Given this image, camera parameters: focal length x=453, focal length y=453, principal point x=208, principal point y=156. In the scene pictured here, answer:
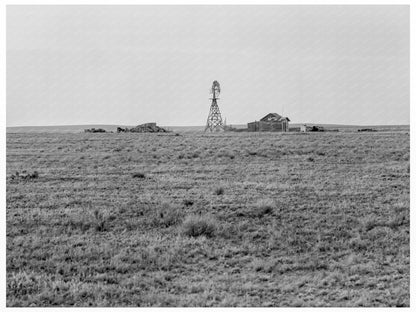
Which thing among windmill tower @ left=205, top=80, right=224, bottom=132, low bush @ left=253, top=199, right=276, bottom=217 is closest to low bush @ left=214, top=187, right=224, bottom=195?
low bush @ left=253, top=199, right=276, bottom=217

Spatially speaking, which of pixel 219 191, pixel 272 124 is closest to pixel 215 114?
pixel 272 124

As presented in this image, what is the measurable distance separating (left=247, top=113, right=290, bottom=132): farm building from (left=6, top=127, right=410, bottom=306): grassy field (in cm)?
5002

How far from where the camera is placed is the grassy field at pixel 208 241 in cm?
592

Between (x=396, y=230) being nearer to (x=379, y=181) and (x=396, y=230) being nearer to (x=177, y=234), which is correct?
(x=177, y=234)

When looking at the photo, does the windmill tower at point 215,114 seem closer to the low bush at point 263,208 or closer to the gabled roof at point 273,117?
the gabled roof at point 273,117

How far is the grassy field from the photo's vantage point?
5.92 meters

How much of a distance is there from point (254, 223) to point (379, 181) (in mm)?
7118

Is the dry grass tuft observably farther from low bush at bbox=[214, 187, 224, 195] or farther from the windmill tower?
the windmill tower

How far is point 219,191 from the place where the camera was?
1273cm

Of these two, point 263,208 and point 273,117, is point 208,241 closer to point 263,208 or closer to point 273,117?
point 263,208

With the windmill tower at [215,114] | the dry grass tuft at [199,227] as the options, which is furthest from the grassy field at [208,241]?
the windmill tower at [215,114]

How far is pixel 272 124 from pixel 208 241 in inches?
2345

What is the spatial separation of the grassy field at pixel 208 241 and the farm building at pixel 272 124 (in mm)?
50024
